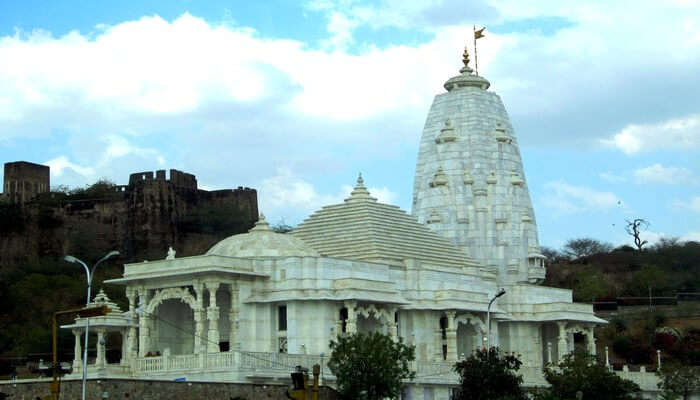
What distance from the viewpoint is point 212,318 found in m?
56.0

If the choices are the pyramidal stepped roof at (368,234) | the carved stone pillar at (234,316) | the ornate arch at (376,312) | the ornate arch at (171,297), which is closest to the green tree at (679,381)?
the pyramidal stepped roof at (368,234)

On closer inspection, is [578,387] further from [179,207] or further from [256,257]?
[179,207]

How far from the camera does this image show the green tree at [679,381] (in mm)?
63656

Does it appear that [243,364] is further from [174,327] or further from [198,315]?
[174,327]

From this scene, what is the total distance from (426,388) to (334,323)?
5277 mm

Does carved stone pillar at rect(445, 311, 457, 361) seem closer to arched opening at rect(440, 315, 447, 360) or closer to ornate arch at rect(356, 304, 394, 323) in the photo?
arched opening at rect(440, 315, 447, 360)

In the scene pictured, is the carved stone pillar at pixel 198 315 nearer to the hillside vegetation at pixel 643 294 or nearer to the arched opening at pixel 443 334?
the arched opening at pixel 443 334

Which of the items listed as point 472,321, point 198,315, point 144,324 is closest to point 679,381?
point 472,321

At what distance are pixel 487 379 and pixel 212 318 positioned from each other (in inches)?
483

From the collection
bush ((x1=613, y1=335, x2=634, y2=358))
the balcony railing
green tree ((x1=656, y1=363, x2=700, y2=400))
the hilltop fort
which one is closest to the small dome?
the balcony railing

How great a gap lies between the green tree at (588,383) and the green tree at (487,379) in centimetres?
Answer: 236

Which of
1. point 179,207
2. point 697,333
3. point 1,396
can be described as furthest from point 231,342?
point 179,207

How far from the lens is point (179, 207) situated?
111 meters

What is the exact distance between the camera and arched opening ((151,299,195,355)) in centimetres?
6016
